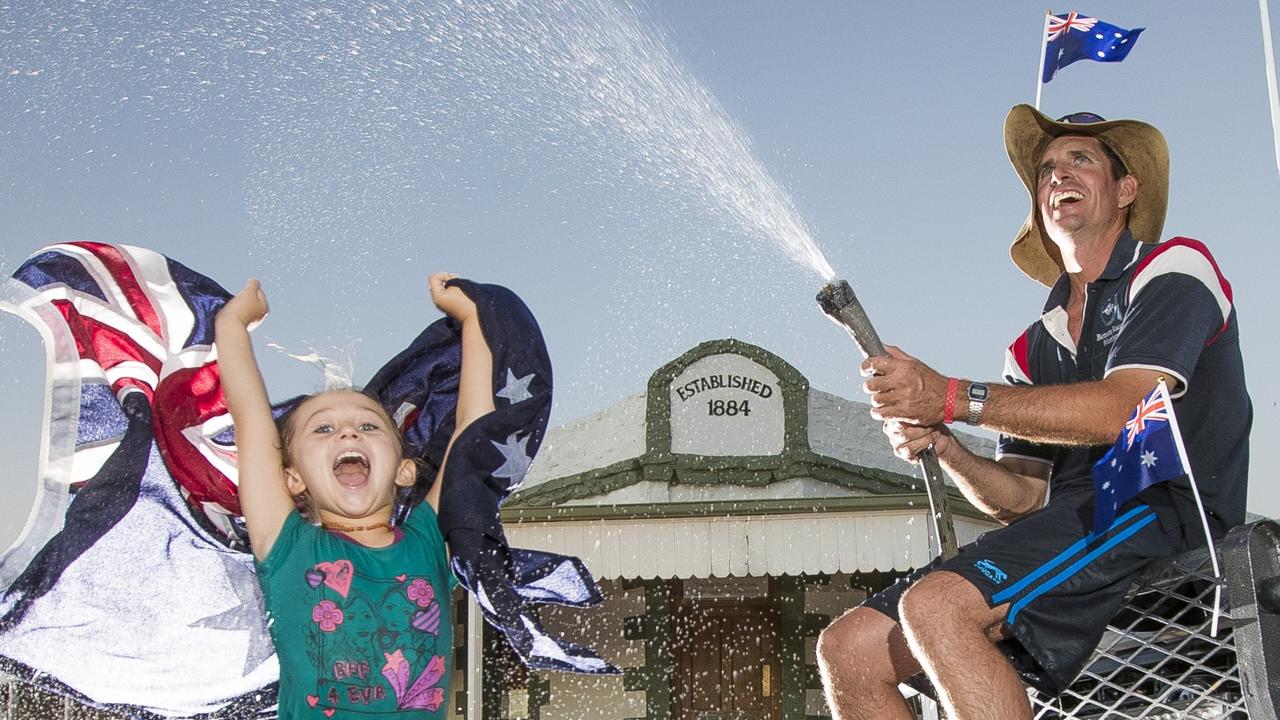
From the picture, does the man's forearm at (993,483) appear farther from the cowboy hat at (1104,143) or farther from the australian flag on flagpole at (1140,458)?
the cowboy hat at (1104,143)

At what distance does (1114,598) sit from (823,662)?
76 cm

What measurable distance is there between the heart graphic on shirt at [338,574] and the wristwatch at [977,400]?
5.39 ft

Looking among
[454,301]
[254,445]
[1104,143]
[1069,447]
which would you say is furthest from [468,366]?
[1104,143]

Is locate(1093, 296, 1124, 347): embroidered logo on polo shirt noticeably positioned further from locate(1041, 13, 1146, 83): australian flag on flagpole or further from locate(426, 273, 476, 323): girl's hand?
locate(426, 273, 476, 323): girl's hand

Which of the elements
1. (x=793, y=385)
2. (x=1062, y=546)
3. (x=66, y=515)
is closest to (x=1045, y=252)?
(x=1062, y=546)

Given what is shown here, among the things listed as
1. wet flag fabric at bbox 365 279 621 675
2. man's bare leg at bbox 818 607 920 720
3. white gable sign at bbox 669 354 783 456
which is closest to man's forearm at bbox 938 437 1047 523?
man's bare leg at bbox 818 607 920 720

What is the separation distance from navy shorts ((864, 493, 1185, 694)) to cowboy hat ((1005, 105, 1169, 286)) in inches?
43.3

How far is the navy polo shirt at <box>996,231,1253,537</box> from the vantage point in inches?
124

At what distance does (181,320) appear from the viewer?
331 centimetres

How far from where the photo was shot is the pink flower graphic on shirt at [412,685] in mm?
2697

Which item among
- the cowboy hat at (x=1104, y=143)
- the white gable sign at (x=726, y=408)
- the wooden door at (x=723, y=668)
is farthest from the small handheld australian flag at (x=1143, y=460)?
the wooden door at (x=723, y=668)

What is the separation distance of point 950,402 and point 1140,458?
20.4 inches

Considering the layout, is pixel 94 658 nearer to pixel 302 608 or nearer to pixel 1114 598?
pixel 302 608

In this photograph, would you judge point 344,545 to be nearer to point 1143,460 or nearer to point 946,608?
point 946,608
